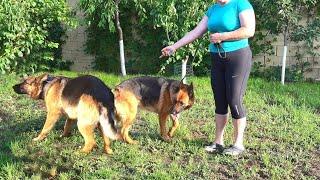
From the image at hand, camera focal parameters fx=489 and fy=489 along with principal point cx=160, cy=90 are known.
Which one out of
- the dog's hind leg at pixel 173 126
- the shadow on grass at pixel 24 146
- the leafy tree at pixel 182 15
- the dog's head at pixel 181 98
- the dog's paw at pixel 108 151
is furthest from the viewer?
the leafy tree at pixel 182 15

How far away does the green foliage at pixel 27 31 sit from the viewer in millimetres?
9070

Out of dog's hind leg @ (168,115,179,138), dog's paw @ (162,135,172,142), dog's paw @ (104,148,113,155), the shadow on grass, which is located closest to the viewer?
the shadow on grass

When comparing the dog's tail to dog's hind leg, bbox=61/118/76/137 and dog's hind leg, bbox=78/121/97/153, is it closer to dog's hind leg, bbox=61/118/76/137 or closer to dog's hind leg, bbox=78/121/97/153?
dog's hind leg, bbox=78/121/97/153

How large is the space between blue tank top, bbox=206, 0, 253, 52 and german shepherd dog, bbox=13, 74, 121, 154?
137 centimetres

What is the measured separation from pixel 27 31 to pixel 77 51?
3.53 meters

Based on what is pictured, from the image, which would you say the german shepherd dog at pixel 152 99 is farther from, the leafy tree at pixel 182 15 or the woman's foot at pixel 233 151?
the leafy tree at pixel 182 15

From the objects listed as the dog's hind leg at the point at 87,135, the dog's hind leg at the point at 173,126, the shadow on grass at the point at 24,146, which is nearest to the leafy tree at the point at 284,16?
the dog's hind leg at the point at 173,126

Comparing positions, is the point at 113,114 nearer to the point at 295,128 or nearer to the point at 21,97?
the point at 295,128

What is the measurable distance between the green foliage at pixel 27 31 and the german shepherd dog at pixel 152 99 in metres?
3.67

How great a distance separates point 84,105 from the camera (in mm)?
5375

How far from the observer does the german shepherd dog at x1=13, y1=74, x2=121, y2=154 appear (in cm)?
535

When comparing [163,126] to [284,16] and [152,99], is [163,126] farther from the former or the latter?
[284,16]

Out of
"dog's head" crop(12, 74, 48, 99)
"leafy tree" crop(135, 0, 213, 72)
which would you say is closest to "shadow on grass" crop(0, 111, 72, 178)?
"dog's head" crop(12, 74, 48, 99)

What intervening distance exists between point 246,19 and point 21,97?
15.3 ft
